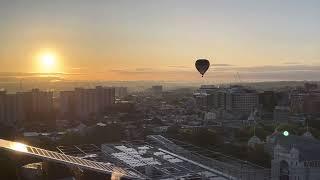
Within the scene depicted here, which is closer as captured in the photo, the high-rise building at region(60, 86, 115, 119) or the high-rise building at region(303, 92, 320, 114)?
the high-rise building at region(60, 86, 115, 119)

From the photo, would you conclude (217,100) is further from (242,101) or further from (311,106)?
(311,106)

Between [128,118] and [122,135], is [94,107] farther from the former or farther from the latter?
[122,135]

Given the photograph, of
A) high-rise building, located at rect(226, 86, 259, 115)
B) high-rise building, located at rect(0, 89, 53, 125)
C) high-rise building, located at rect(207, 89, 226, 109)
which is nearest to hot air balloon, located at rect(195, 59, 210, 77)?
high-rise building, located at rect(0, 89, 53, 125)

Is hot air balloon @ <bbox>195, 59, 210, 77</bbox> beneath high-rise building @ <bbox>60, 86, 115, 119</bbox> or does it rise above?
above

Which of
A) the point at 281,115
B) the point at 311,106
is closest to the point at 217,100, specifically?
the point at 311,106

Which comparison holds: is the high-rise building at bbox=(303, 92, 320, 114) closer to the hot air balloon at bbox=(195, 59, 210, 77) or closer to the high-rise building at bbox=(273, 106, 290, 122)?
the high-rise building at bbox=(273, 106, 290, 122)

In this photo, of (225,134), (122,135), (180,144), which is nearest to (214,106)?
(225,134)

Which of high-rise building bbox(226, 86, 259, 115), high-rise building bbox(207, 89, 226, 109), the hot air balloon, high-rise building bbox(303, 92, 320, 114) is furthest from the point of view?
high-rise building bbox(207, 89, 226, 109)

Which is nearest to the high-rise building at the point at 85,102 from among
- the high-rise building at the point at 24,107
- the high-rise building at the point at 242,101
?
the high-rise building at the point at 24,107

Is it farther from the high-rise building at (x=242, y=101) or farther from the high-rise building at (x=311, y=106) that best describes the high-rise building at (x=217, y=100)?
the high-rise building at (x=311, y=106)
